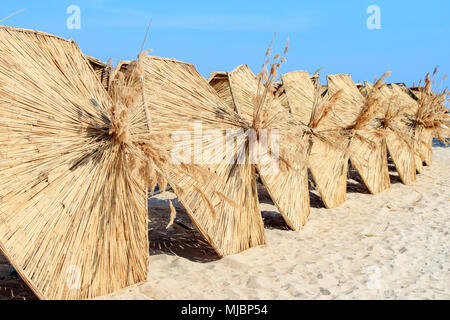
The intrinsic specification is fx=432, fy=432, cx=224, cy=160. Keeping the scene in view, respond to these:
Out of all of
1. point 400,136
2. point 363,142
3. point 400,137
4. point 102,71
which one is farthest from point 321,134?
point 400,137

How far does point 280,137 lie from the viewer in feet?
10.9

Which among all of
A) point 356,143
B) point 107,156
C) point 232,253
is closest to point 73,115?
point 107,156

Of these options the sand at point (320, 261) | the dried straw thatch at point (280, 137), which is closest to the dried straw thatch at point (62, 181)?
the sand at point (320, 261)

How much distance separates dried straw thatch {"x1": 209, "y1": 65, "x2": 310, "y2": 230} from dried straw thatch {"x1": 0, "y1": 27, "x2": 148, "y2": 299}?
103 centimetres

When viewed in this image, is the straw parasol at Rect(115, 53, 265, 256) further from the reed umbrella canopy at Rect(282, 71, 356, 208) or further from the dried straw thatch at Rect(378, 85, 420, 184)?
the dried straw thatch at Rect(378, 85, 420, 184)

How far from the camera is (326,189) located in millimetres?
4379

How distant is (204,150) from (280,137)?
27.7 inches

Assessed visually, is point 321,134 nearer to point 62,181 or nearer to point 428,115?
point 62,181

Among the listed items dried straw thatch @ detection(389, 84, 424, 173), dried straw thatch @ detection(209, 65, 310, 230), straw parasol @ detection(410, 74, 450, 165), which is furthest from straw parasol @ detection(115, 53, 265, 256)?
straw parasol @ detection(410, 74, 450, 165)

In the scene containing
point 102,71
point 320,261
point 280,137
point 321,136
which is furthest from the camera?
point 321,136

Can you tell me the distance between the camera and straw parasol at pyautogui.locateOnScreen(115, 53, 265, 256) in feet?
8.98

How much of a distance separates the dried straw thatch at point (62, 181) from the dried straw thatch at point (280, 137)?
103cm

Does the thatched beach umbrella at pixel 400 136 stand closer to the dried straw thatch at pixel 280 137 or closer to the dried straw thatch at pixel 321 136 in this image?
the dried straw thatch at pixel 321 136

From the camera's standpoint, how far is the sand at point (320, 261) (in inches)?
94.8
